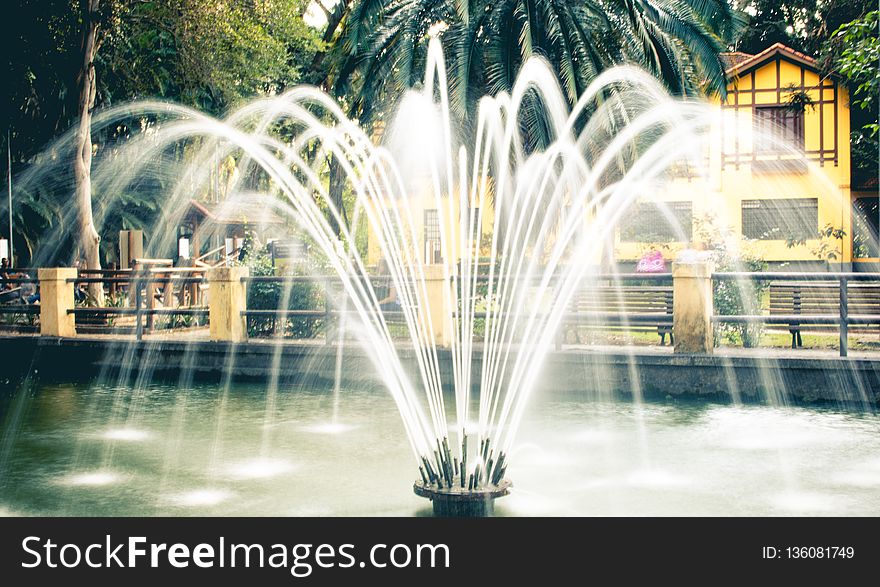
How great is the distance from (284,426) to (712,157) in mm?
28505

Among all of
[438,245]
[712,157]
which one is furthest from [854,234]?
[438,245]

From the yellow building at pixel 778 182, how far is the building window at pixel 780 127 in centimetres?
4

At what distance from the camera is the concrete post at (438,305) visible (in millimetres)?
14992

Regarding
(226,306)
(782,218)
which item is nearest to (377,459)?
(226,306)

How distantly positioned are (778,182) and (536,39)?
21019 millimetres

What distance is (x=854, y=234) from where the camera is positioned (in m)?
34.8

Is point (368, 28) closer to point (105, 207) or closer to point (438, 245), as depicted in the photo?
point (105, 207)

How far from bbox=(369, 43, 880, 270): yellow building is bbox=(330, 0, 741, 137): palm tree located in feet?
52.5

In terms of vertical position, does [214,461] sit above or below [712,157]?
below

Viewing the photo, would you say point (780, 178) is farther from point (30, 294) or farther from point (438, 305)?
point (30, 294)

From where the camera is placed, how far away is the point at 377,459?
384 inches

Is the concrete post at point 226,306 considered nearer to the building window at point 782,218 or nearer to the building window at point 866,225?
the building window at point 782,218

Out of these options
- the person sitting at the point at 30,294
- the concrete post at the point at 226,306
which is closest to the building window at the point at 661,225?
the person sitting at the point at 30,294

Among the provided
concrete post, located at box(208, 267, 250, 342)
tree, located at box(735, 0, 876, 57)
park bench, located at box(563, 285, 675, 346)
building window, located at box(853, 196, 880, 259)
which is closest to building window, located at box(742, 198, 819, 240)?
building window, located at box(853, 196, 880, 259)
